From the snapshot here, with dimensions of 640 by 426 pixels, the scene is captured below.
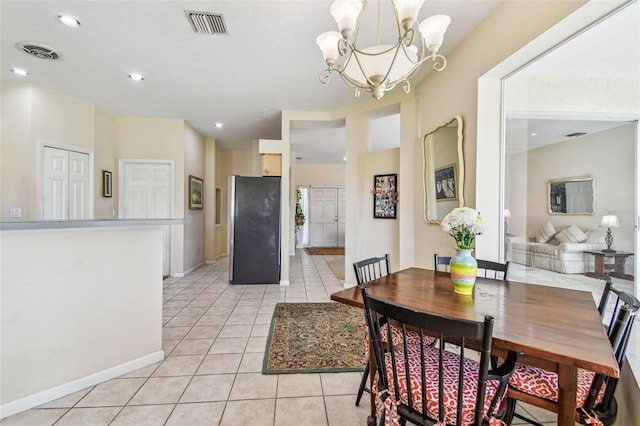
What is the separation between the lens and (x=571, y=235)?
2152mm

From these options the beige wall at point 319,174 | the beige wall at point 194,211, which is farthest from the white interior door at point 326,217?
the beige wall at point 194,211

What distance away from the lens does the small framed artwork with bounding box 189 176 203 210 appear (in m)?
5.25

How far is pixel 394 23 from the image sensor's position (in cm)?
230

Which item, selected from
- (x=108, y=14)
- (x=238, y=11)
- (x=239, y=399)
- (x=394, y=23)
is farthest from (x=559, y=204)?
(x=108, y=14)

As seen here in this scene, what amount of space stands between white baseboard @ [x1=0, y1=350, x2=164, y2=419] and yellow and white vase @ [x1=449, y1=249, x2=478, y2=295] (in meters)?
2.28

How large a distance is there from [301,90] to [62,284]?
310cm

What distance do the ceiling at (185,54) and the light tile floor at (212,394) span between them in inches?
109

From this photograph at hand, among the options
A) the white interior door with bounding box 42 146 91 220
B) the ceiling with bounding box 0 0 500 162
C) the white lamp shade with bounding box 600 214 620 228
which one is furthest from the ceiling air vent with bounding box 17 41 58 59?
the white lamp shade with bounding box 600 214 620 228

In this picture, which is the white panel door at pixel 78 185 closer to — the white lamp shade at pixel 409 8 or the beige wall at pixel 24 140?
the beige wall at pixel 24 140

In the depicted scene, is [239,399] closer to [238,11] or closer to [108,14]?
[238,11]

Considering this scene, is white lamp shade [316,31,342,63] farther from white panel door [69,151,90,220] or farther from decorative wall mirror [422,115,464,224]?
white panel door [69,151,90,220]

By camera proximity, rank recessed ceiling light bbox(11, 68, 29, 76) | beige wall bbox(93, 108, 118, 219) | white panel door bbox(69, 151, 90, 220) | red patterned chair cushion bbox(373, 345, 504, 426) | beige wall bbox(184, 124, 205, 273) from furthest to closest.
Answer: beige wall bbox(184, 124, 205, 273) → beige wall bbox(93, 108, 118, 219) → white panel door bbox(69, 151, 90, 220) → recessed ceiling light bbox(11, 68, 29, 76) → red patterned chair cushion bbox(373, 345, 504, 426)

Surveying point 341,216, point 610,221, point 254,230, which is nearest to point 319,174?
point 341,216

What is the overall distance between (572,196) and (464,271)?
1.44 m
